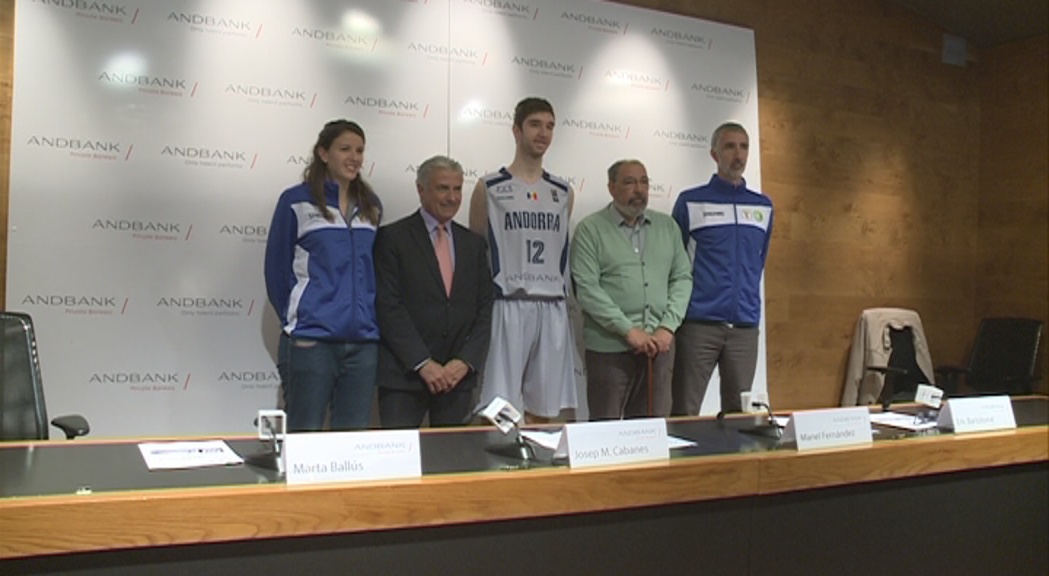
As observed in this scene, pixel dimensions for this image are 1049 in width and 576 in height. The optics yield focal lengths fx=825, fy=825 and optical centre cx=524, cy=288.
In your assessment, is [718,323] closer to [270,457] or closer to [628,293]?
[628,293]

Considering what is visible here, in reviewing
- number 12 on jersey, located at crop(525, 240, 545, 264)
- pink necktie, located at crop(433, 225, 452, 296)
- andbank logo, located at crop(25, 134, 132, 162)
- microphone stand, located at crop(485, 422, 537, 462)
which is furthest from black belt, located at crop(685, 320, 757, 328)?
andbank logo, located at crop(25, 134, 132, 162)

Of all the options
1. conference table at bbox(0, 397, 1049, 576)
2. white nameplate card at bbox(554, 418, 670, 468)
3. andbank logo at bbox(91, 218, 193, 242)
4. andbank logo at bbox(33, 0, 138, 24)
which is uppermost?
andbank logo at bbox(33, 0, 138, 24)

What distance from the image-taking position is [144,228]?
122 inches

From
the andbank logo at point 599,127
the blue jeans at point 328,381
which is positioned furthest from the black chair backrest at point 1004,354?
the blue jeans at point 328,381

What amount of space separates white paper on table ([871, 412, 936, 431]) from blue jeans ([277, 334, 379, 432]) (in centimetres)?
159

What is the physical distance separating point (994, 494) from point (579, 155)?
2.49 meters

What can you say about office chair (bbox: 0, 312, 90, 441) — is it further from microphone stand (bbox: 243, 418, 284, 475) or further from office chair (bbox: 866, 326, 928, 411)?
office chair (bbox: 866, 326, 928, 411)

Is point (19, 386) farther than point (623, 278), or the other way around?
point (623, 278)

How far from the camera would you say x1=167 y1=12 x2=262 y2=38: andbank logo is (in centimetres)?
315

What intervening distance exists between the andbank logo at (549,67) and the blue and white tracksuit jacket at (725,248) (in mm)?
863

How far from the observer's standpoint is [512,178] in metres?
3.17

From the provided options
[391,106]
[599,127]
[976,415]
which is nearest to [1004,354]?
[599,127]

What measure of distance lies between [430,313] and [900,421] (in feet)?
4.92

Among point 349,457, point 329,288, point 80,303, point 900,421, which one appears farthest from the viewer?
point 80,303
